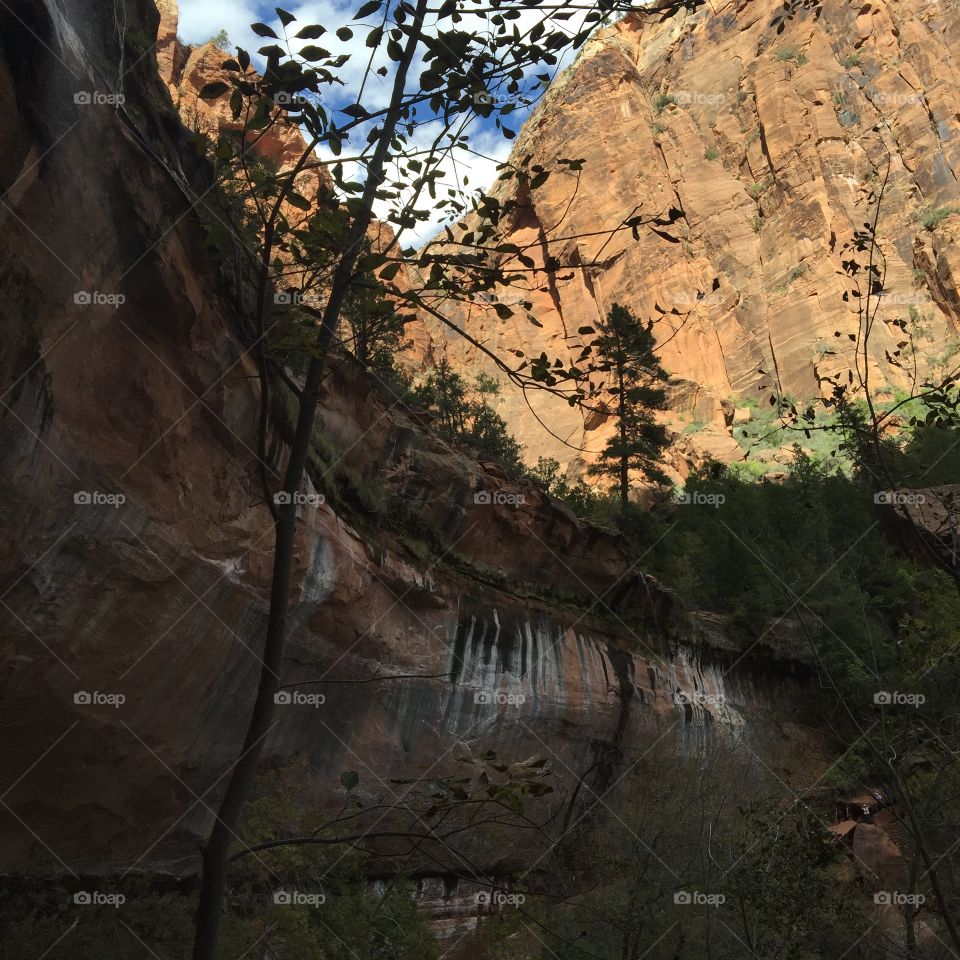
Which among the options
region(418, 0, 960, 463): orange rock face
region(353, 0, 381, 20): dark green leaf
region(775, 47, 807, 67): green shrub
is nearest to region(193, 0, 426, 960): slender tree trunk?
region(353, 0, 381, 20): dark green leaf

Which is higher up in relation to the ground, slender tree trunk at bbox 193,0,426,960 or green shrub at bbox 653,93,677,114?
green shrub at bbox 653,93,677,114

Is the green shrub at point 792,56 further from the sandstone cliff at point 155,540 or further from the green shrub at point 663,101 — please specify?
the sandstone cliff at point 155,540

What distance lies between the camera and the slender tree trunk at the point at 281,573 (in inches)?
117

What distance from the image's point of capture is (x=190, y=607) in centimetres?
1109

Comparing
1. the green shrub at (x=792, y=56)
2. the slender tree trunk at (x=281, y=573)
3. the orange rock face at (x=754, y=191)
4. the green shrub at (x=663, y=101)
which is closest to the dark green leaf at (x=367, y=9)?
the slender tree trunk at (x=281, y=573)

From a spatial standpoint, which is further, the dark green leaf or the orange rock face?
the orange rock face

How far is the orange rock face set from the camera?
5409 cm

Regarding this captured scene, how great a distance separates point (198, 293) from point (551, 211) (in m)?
53.3

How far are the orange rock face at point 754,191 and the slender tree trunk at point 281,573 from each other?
48242mm

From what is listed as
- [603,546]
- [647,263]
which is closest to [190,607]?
[603,546]

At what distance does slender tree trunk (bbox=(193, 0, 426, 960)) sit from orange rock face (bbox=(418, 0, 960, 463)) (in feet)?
158

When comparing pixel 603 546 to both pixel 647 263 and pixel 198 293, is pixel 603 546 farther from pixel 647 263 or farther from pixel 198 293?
pixel 647 263

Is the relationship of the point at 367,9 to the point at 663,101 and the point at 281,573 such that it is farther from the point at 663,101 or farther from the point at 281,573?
the point at 663,101

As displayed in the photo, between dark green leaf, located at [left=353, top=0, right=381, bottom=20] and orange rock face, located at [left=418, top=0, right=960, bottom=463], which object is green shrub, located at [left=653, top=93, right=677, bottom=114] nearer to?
orange rock face, located at [left=418, top=0, right=960, bottom=463]
